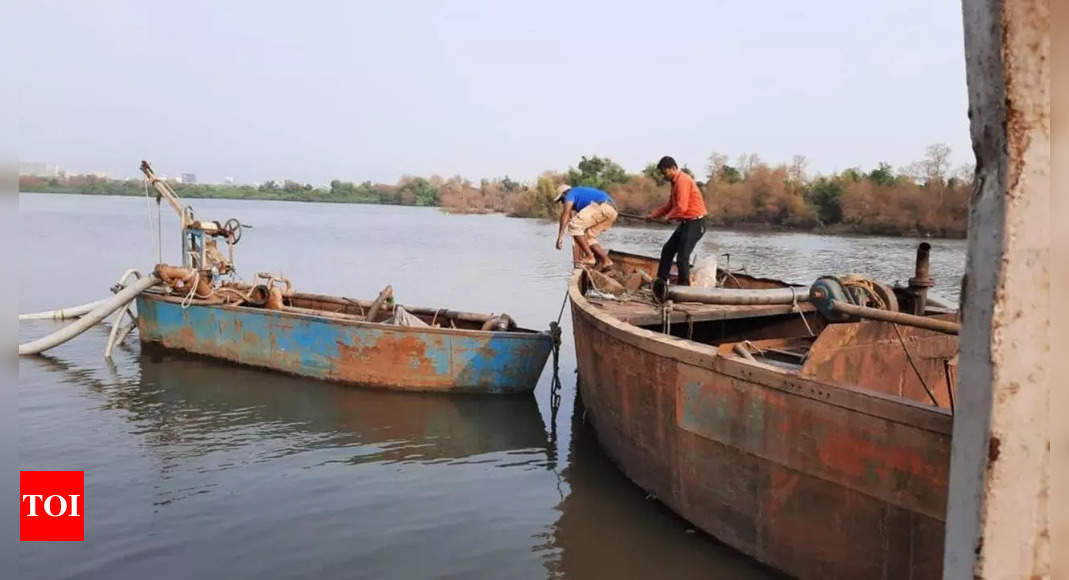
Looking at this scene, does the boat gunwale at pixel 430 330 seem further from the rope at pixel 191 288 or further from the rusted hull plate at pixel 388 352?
the rope at pixel 191 288

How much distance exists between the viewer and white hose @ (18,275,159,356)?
1134 centimetres

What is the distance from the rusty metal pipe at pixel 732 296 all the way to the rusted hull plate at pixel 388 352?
2.97 m

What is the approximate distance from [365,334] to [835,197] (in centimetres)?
3932

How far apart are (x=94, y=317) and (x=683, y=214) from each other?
9104 mm

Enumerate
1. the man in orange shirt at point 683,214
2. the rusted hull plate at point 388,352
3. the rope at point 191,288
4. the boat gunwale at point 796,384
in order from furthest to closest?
the rope at point 191,288 < the rusted hull plate at point 388,352 < the man in orange shirt at point 683,214 < the boat gunwale at point 796,384

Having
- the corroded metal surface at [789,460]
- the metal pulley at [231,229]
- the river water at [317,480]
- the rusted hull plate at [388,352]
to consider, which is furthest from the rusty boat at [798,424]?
the metal pulley at [231,229]

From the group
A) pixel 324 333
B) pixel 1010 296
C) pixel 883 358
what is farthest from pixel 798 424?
pixel 324 333

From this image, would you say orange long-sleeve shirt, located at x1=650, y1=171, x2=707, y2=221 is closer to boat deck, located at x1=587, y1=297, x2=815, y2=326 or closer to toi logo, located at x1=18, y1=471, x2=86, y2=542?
boat deck, located at x1=587, y1=297, x2=815, y2=326

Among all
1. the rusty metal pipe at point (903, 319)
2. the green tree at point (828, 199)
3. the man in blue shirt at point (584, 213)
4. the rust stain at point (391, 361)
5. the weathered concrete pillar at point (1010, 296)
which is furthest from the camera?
the green tree at point (828, 199)

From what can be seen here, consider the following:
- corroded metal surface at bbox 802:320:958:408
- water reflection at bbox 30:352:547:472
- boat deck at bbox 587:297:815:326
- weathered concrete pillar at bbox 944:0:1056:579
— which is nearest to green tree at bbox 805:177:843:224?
water reflection at bbox 30:352:547:472

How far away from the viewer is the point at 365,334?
9406mm

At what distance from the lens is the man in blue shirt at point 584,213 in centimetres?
979

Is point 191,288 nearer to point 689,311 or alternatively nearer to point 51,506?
point 51,506

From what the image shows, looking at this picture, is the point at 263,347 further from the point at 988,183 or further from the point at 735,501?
the point at 988,183
